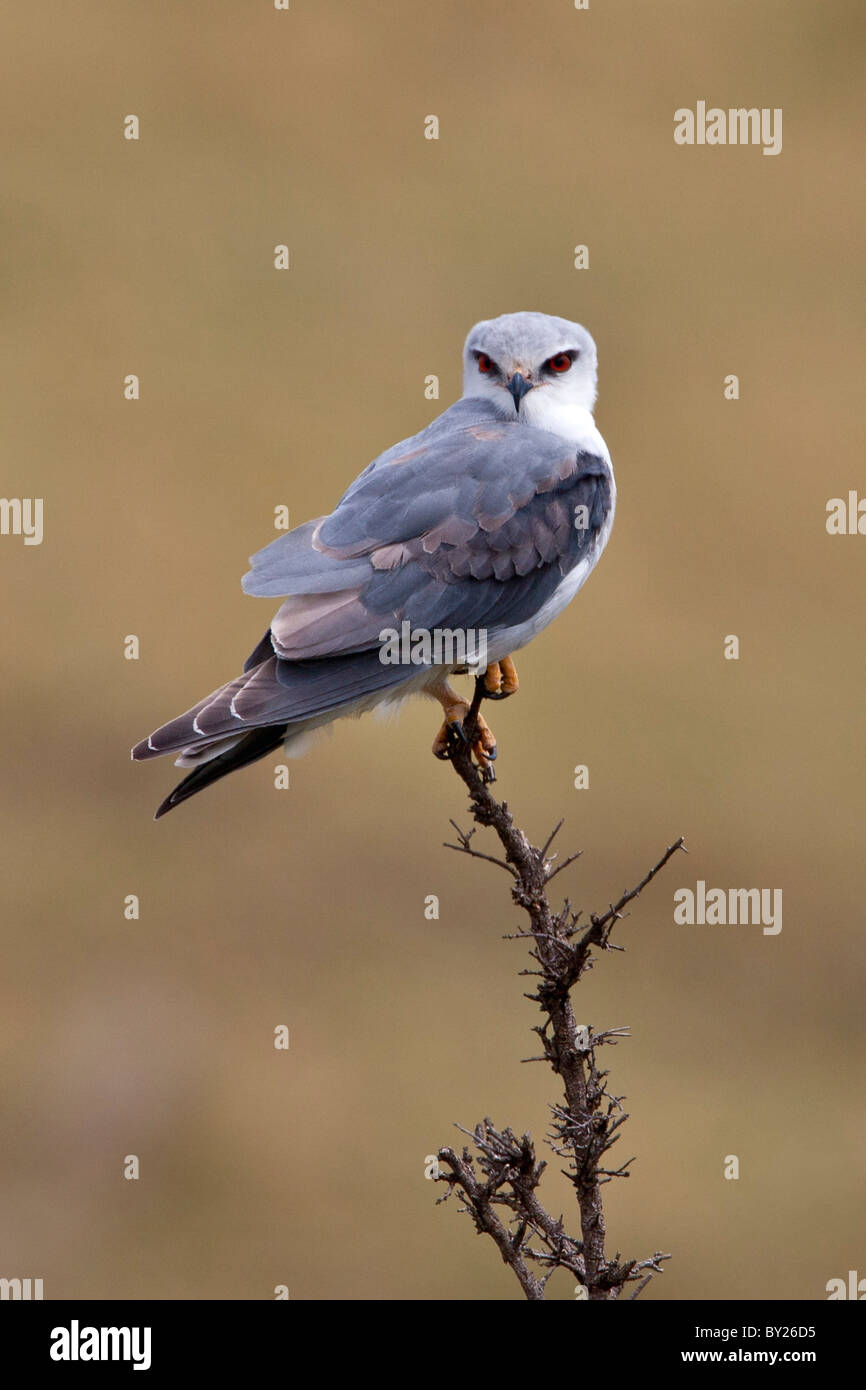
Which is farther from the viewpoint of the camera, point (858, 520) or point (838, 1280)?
point (858, 520)

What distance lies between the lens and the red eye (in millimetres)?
6605

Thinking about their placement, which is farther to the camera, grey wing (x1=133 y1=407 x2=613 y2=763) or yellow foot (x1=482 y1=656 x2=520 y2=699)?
yellow foot (x1=482 y1=656 x2=520 y2=699)

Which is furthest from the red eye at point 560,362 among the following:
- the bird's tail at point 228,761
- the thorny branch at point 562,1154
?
the thorny branch at point 562,1154

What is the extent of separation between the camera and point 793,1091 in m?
15.1

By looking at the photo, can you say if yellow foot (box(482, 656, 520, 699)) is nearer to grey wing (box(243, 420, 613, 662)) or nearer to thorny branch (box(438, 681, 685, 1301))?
grey wing (box(243, 420, 613, 662))

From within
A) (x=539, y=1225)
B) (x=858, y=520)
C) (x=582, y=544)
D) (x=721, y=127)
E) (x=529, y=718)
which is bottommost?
(x=539, y=1225)

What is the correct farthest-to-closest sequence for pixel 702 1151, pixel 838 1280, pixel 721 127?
pixel 721 127 → pixel 702 1151 → pixel 838 1280

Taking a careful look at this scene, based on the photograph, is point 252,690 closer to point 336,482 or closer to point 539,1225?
point 539,1225

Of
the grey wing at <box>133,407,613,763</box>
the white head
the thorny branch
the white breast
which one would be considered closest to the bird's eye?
the white head

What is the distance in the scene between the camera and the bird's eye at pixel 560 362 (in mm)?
6598

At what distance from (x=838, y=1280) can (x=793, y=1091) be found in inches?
112

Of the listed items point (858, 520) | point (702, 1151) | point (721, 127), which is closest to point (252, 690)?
point (702, 1151)

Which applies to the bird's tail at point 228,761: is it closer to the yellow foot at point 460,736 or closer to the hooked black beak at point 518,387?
the yellow foot at point 460,736

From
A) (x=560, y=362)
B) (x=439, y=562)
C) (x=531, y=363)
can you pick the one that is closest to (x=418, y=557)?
(x=439, y=562)
